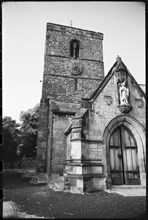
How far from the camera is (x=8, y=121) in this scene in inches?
1451

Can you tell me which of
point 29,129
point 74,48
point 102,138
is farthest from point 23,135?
point 102,138

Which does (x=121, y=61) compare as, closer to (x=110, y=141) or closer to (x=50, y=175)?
(x=110, y=141)

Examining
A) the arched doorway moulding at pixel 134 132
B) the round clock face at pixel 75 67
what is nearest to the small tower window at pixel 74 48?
the round clock face at pixel 75 67

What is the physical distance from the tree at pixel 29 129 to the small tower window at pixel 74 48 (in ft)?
47.5

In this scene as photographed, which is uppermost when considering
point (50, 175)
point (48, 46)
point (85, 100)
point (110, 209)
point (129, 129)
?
point (48, 46)

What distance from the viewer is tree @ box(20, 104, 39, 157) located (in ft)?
91.2

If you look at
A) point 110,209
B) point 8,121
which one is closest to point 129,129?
point 110,209

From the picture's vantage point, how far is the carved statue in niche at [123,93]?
888cm

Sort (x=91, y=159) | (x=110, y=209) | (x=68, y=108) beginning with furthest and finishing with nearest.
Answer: (x=68, y=108) < (x=91, y=159) < (x=110, y=209)

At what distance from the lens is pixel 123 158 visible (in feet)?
28.3

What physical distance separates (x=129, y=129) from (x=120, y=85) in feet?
8.14

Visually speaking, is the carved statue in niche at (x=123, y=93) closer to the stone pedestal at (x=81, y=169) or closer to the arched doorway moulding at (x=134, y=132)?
the arched doorway moulding at (x=134, y=132)

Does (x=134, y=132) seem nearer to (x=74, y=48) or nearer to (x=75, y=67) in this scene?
(x=75, y=67)

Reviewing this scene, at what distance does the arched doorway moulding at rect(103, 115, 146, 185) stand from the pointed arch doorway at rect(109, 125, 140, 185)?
0.20 m
